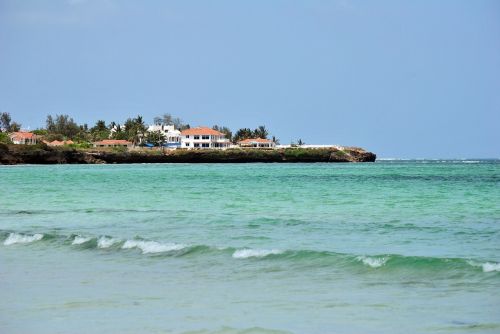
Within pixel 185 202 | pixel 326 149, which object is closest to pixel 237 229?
pixel 185 202

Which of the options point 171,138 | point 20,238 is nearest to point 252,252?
point 20,238

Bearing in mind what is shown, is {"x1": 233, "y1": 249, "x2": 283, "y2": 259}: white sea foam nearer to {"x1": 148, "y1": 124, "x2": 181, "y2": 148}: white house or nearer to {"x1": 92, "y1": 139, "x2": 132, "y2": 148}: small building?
{"x1": 92, "y1": 139, "x2": 132, "y2": 148}: small building

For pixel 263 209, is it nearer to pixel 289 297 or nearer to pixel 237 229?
pixel 237 229

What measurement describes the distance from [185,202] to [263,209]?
5551 mm

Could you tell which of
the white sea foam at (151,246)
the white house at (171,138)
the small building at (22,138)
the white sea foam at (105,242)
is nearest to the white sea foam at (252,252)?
the white sea foam at (151,246)

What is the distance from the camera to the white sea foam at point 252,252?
52.9 feet

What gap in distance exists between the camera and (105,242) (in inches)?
739

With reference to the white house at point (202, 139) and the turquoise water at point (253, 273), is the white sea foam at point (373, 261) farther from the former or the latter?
the white house at point (202, 139)

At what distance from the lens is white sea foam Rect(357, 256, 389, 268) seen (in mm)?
14453

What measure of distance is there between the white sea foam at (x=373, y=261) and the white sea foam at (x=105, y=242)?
6302mm

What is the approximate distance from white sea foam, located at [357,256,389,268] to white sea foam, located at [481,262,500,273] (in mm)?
1766

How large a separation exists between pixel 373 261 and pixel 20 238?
31.5ft

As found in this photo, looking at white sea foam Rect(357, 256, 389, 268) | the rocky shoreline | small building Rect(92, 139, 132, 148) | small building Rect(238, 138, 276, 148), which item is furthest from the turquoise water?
small building Rect(238, 138, 276, 148)

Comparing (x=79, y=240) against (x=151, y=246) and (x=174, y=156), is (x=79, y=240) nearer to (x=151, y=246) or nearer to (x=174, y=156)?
(x=151, y=246)
